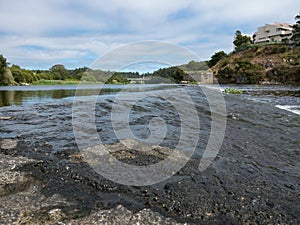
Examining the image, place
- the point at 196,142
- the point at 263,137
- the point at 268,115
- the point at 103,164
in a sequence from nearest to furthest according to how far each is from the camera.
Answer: the point at 103,164
the point at 196,142
the point at 263,137
the point at 268,115

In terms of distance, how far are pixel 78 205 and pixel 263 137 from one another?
7.21m

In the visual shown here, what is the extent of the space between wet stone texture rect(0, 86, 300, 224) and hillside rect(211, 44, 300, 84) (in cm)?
7485

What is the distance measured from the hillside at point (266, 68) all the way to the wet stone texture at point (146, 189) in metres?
74.8

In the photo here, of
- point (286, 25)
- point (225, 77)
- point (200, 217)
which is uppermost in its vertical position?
point (286, 25)

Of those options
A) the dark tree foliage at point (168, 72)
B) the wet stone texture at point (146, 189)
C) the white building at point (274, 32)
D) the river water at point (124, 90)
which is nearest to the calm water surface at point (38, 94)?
the river water at point (124, 90)

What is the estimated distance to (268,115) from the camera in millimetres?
13250

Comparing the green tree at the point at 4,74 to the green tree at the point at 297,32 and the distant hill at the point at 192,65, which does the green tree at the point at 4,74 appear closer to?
the distant hill at the point at 192,65

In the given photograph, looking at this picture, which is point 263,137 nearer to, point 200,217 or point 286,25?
point 200,217

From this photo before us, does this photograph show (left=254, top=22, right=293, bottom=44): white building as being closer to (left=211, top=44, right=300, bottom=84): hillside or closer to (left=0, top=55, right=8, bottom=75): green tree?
(left=211, top=44, right=300, bottom=84): hillside

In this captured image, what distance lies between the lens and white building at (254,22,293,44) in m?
125

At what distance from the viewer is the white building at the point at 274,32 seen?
124875 millimetres

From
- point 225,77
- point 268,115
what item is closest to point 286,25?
point 225,77

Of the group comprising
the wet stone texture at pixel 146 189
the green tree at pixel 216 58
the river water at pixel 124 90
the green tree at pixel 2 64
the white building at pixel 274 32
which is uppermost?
the white building at pixel 274 32

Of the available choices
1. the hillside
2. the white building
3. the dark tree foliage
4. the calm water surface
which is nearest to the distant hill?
the dark tree foliage
